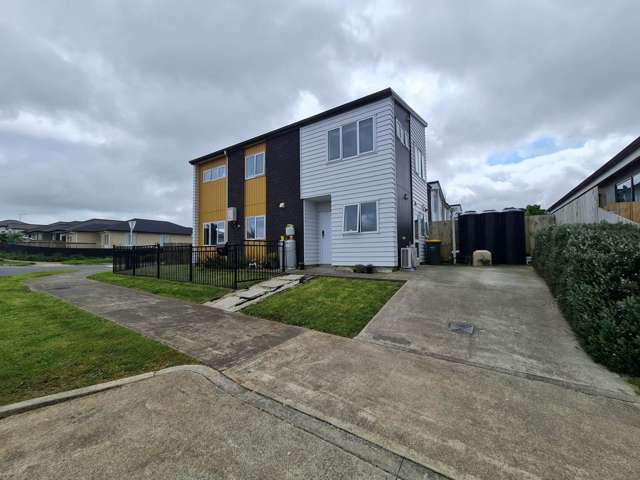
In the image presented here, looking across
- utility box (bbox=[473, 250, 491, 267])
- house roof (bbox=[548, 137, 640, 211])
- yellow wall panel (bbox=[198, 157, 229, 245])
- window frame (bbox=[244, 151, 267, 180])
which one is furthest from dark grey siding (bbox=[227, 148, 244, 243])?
house roof (bbox=[548, 137, 640, 211])

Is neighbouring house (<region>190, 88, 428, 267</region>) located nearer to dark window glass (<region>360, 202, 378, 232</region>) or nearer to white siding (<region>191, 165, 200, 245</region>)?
dark window glass (<region>360, 202, 378, 232</region>)

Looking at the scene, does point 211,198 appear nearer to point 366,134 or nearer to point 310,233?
point 310,233

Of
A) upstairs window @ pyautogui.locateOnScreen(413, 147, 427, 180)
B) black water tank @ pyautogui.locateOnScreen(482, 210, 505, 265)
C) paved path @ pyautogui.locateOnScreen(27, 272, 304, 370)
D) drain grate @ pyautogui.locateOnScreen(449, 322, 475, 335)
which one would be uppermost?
upstairs window @ pyautogui.locateOnScreen(413, 147, 427, 180)

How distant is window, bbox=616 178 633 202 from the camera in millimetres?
10430

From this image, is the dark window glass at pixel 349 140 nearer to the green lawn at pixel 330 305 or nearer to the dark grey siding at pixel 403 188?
the dark grey siding at pixel 403 188

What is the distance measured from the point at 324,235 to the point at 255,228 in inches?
148

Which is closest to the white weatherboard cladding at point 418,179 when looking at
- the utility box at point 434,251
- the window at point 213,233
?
the utility box at point 434,251

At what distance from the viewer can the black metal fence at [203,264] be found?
9.53 meters

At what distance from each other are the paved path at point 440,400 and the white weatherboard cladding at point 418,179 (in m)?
7.66

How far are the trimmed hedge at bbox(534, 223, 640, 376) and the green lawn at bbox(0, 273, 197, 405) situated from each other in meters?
5.41

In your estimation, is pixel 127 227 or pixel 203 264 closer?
pixel 203 264

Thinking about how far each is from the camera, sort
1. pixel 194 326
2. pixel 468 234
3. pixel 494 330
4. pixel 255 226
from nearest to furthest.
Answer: pixel 494 330 → pixel 194 326 → pixel 468 234 → pixel 255 226

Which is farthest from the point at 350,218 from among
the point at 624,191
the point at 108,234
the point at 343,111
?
the point at 108,234

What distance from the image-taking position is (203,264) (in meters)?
11.7
